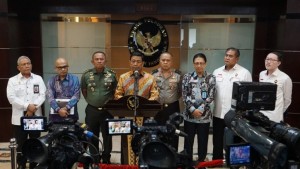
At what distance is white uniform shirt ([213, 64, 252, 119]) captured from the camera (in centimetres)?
379

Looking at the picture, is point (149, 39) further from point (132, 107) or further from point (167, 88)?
point (132, 107)

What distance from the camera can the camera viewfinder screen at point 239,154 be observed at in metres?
1.90

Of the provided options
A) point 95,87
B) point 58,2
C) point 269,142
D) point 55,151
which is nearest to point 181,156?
point 269,142

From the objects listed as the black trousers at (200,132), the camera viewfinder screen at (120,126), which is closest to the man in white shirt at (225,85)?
the black trousers at (200,132)

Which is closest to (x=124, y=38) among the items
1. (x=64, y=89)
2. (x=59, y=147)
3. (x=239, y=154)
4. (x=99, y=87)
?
(x=99, y=87)

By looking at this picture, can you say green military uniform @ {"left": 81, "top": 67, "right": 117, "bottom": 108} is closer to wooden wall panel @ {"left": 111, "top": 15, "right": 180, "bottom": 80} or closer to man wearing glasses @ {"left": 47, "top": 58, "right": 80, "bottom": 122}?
man wearing glasses @ {"left": 47, "top": 58, "right": 80, "bottom": 122}

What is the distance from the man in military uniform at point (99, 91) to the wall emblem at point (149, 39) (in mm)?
1774

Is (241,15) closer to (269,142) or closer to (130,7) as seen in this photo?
(130,7)

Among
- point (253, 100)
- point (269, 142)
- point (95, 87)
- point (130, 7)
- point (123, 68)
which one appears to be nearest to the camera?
point (269, 142)

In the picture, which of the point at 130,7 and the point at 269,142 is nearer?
the point at 269,142

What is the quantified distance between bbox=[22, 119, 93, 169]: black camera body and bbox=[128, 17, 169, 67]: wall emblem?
3542mm

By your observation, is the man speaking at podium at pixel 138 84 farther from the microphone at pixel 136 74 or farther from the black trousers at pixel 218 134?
the black trousers at pixel 218 134

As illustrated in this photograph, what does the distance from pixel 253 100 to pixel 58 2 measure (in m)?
4.00

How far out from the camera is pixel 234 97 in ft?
8.06
